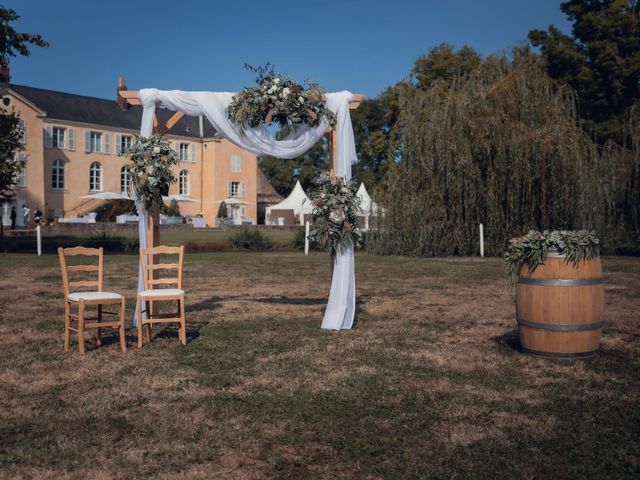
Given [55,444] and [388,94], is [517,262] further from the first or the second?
[388,94]

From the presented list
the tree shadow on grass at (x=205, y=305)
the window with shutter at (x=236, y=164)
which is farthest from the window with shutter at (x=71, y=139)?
the tree shadow on grass at (x=205, y=305)

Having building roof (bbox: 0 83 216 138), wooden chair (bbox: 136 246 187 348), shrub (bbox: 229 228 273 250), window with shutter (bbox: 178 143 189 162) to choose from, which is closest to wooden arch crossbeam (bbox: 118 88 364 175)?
wooden chair (bbox: 136 246 187 348)

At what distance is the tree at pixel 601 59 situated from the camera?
93.7 feet

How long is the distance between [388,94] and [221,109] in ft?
95.2

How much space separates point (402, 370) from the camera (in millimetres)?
6391

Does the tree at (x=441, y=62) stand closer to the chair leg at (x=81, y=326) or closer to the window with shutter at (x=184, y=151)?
the window with shutter at (x=184, y=151)

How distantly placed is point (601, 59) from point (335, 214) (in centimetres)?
2446

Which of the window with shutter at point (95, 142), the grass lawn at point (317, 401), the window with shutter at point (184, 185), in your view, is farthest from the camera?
the window with shutter at point (184, 185)

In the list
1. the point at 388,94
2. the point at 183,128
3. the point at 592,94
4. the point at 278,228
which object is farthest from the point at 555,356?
the point at 183,128

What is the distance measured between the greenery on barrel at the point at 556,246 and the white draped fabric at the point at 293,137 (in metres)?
2.51

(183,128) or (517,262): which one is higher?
(183,128)

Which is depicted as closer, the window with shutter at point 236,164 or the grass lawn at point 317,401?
the grass lawn at point 317,401

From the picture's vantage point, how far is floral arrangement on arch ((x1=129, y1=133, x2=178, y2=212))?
338 inches

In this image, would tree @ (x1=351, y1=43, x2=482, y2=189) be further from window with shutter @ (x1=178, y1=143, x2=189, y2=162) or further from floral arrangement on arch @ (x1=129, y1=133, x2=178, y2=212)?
window with shutter @ (x1=178, y1=143, x2=189, y2=162)
